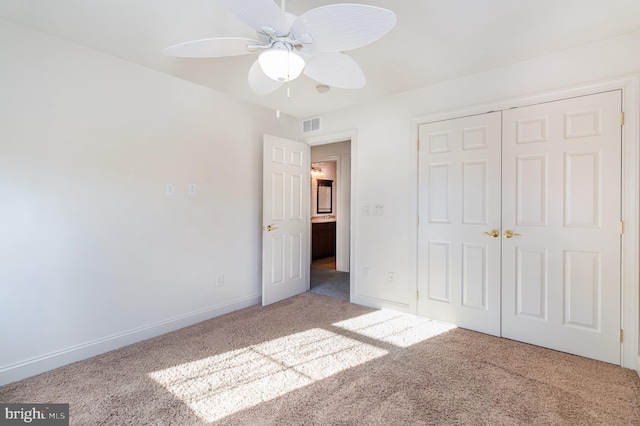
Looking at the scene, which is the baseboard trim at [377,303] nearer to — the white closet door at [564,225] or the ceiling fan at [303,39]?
the white closet door at [564,225]

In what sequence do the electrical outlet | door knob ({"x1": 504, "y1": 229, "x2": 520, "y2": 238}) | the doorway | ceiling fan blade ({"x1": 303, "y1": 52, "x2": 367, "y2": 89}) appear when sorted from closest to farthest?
ceiling fan blade ({"x1": 303, "y1": 52, "x2": 367, "y2": 89})
door knob ({"x1": 504, "y1": 229, "x2": 520, "y2": 238})
the electrical outlet
the doorway

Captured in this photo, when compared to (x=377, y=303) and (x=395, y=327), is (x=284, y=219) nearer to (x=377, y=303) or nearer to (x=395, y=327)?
(x=377, y=303)

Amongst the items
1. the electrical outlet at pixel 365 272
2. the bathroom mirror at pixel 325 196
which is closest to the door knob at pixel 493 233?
the electrical outlet at pixel 365 272

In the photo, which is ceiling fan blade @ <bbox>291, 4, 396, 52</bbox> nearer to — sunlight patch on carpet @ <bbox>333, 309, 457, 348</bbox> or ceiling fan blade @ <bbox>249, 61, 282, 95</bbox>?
ceiling fan blade @ <bbox>249, 61, 282, 95</bbox>

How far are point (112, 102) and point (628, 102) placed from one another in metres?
3.96

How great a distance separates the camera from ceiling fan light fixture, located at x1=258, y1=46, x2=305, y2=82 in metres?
1.42

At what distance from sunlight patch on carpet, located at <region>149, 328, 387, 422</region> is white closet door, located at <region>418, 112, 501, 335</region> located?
1023mm

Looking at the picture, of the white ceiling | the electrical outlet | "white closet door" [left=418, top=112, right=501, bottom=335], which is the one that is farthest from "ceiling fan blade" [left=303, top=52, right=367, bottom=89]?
the electrical outlet

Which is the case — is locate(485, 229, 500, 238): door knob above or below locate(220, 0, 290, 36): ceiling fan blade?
below

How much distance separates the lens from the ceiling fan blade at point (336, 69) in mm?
1592

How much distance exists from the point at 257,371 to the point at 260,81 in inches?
77.2

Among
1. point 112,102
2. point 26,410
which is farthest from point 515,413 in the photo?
point 112,102

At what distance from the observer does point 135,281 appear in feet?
8.46

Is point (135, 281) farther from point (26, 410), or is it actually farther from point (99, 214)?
point (26, 410)
